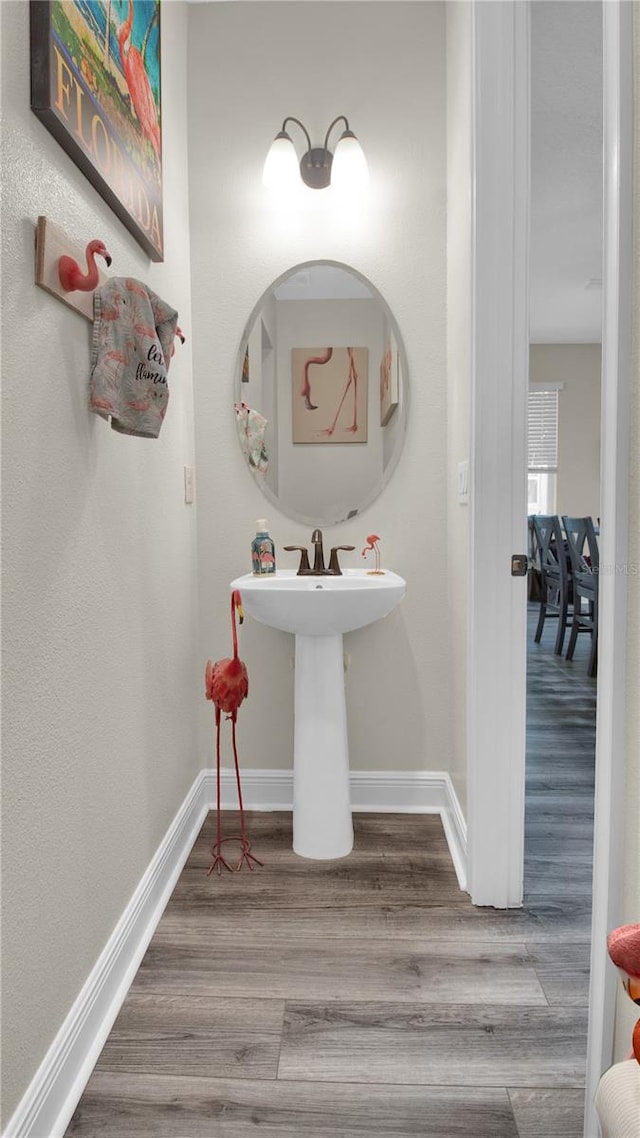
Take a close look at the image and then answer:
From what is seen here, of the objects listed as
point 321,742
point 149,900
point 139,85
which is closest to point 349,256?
point 139,85

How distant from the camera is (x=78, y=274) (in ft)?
3.86

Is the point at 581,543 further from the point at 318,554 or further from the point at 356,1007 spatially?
the point at 356,1007

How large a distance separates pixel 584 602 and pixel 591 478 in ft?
6.94

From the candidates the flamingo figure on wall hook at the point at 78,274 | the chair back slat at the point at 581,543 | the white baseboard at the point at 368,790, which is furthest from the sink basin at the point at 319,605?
the chair back slat at the point at 581,543

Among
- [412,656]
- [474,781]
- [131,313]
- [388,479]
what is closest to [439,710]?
[412,656]

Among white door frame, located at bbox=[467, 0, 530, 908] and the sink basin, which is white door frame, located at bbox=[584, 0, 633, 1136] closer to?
white door frame, located at bbox=[467, 0, 530, 908]

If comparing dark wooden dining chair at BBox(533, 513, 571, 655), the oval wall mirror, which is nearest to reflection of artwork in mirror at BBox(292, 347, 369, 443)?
the oval wall mirror

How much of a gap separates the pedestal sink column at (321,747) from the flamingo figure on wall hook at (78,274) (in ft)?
3.75

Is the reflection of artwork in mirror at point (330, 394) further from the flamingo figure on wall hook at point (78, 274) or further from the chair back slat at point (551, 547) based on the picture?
the chair back slat at point (551, 547)

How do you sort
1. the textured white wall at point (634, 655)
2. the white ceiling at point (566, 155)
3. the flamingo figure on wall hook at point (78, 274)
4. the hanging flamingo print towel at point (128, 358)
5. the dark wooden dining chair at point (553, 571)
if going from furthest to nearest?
the dark wooden dining chair at point (553, 571) < the white ceiling at point (566, 155) < the hanging flamingo print towel at point (128, 358) < the flamingo figure on wall hook at point (78, 274) < the textured white wall at point (634, 655)

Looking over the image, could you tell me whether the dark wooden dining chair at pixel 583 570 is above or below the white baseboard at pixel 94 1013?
above

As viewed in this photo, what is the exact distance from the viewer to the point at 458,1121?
1157mm

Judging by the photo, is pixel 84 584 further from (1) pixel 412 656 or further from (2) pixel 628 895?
(1) pixel 412 656

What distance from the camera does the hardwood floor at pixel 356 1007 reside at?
1.18 m
